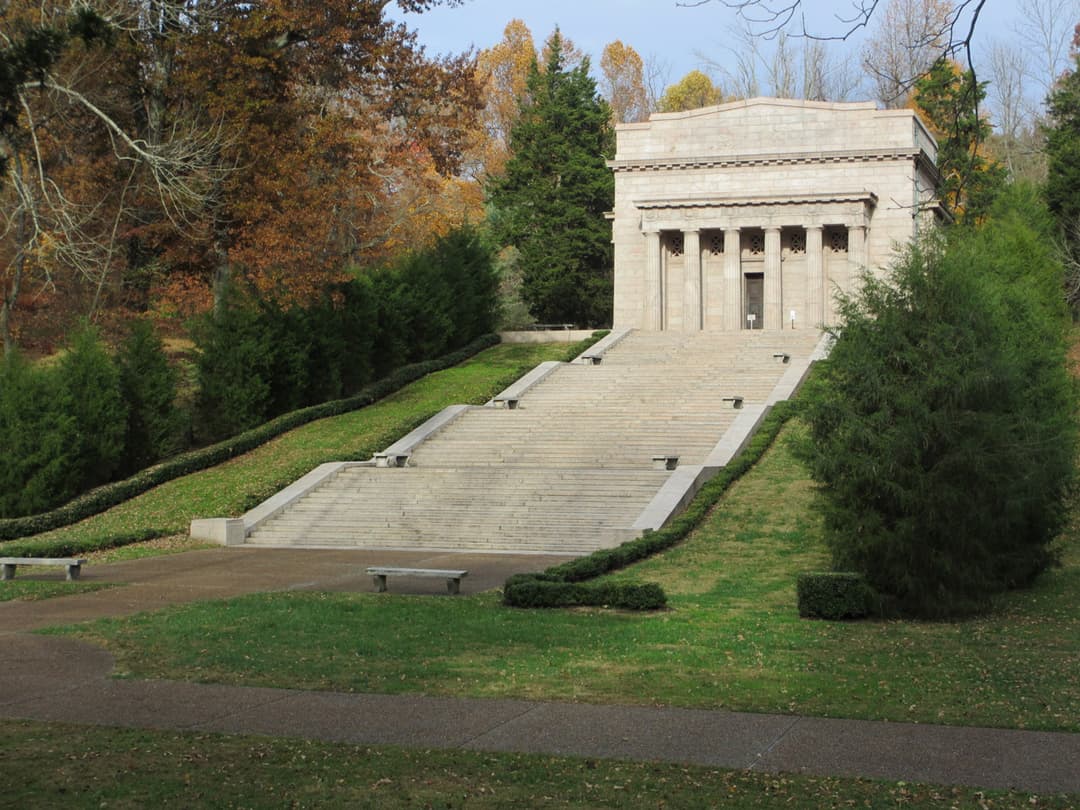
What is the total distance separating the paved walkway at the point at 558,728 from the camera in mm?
8297

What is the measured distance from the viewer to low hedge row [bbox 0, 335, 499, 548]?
26.4 m

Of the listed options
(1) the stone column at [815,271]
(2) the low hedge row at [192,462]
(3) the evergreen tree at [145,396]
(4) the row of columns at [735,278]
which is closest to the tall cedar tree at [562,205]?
(4) the row of columns at [735,278]

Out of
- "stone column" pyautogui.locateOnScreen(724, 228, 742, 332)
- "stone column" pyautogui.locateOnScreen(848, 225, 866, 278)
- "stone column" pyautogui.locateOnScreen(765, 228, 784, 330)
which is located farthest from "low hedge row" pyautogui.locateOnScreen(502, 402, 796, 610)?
"stone column" pyautogui.locateOnScreen(848, 225, 866, 278)

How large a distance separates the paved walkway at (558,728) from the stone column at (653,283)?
43.6 metres

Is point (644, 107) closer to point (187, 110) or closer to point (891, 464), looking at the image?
point (187, 110)

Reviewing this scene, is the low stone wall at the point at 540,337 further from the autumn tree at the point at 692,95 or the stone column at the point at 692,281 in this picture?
the autumn tree at the point at 692,95

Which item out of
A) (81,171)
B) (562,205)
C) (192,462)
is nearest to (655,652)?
(192,462)

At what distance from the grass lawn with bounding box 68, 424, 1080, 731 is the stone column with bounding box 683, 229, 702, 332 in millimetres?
36503

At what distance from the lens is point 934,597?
15375 millimetres

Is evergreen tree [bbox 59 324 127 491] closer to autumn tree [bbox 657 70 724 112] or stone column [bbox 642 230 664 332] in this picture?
stone column [bbox 642 230 664 332]

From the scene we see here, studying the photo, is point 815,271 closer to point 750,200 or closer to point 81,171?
point 750,200

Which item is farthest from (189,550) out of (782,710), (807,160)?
(807,160)

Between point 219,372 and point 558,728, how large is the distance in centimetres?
2768

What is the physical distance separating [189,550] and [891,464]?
1426 centimetres
